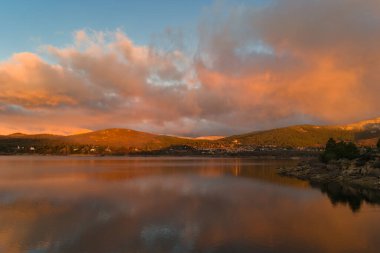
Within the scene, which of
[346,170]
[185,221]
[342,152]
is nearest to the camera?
[185,221]

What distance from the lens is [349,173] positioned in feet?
259

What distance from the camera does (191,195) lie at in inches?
2229

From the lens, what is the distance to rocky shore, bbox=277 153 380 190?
68.9 m

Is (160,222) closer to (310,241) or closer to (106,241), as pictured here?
(106,241)

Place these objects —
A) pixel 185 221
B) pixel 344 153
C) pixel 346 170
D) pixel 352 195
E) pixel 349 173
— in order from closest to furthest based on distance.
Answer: pixel 185 221 < pixel 352 195 < pixel 349 173 < pixel 346 170 < pixel 344 153

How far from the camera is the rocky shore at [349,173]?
68.9 metres

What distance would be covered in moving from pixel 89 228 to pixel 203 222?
1189cm

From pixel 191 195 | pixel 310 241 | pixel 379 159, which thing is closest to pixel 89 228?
pixel 310 241

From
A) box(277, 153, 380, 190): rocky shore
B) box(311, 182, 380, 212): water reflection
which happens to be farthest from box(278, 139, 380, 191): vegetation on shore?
box(311, 182, 380, 212): water reflection

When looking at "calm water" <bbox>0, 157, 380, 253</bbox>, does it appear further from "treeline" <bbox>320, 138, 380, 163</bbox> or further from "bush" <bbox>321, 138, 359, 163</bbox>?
"bush" <bbox>321, 138, 359, 163</bbox>

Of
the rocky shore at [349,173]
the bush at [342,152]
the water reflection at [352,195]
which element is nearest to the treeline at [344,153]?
the bush at [342,152]

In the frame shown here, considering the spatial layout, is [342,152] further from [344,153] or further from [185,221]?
[185,221]

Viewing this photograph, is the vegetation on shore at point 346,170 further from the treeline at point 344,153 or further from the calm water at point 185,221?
the calm water at point 185,221

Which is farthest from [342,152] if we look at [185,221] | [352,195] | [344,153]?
[185,221]
